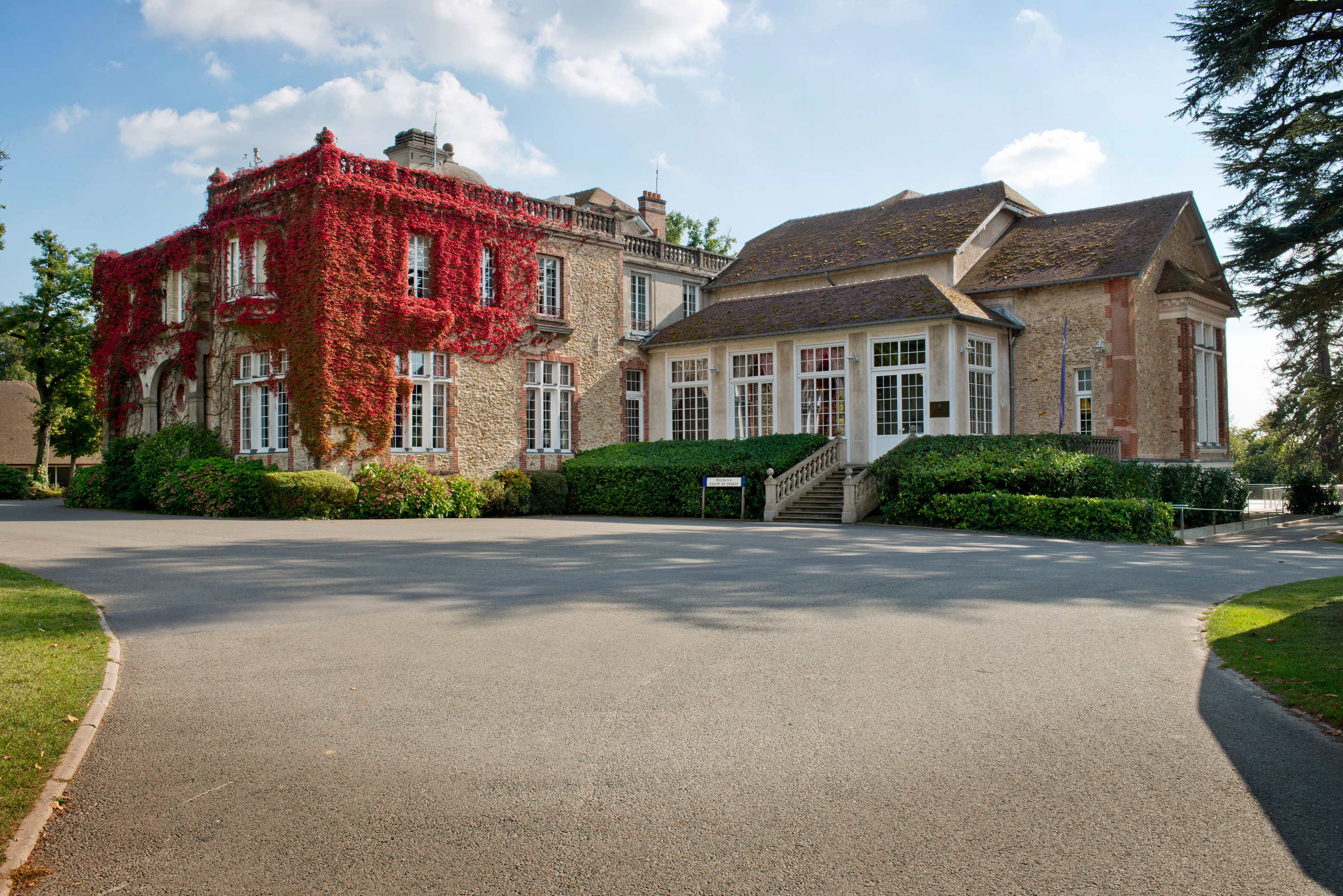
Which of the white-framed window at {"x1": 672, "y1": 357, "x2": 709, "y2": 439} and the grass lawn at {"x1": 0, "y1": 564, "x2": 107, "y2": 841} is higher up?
the white-framed window at {"x1": 672, "y1": 357, "x2": 709, "y2": 439}

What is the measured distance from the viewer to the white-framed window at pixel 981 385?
82.2 feet

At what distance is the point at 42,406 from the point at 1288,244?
4561 centimetres

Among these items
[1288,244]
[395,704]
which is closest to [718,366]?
[1288,244]

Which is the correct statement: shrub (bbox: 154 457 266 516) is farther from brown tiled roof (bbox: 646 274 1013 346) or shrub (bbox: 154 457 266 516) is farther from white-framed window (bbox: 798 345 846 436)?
white-framed window (bbox: 798 345 846 436)

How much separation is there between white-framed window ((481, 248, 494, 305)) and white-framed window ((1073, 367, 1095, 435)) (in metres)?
→ 16.6

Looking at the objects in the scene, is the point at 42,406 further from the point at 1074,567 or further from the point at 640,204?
the point at 1074,567

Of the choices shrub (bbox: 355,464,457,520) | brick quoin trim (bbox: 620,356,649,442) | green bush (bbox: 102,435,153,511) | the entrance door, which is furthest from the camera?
brick quoin trim (bbox: 620,356,649,442)


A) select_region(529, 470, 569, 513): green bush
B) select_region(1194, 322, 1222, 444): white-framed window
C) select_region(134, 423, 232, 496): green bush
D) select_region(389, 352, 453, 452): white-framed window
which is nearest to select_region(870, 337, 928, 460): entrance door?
select_region(529, 470, 569, 513): green bush

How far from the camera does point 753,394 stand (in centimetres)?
2780

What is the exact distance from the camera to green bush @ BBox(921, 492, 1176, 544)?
1708 cm

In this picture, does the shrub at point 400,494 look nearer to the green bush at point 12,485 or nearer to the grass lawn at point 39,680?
the grass lawn at point 39,680

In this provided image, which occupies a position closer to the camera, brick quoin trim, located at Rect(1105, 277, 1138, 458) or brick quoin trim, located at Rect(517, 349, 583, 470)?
brick quoin trim, located at Rect(1105, 277, 1138, 458)

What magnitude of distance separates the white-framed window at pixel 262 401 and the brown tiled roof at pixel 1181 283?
79.3 feet

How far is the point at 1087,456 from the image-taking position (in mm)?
19734
